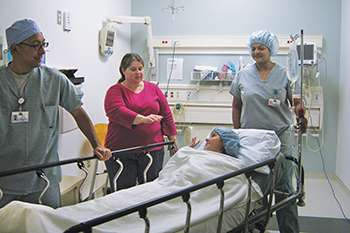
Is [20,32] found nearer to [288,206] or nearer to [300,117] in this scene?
[300,117]

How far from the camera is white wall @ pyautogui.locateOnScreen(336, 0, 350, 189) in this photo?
14.5ft

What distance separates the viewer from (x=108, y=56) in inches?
182

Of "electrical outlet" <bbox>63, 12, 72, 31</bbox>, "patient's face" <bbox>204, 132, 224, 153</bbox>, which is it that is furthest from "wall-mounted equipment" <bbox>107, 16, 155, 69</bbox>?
"patient's face" <bbox>204, 132, 224, 153</bbox>

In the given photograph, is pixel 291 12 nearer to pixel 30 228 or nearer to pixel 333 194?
pixel 333 194

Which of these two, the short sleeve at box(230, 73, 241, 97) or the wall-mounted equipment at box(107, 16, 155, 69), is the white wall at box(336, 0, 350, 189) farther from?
the wall-mounted equipment at box(107, 16, 155, 69)

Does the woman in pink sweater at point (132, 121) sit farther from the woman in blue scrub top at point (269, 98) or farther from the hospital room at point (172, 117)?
the woman in blue scrub top at point (269, 98)

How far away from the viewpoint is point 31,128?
1.99 m

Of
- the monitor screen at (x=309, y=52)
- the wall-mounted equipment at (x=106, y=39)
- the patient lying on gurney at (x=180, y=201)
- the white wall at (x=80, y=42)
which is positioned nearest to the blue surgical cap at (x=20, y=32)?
the patient lying on gurney at (x=180, y=201)

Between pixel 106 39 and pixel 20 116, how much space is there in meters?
2.52

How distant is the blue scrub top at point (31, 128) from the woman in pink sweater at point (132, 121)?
75 centimetres

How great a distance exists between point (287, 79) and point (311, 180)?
90.7 inches

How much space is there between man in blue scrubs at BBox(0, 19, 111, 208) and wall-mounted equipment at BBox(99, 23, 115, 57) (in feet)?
7.51

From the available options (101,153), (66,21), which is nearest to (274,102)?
(101,153)

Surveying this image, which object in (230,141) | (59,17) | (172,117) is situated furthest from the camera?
(59,17)
